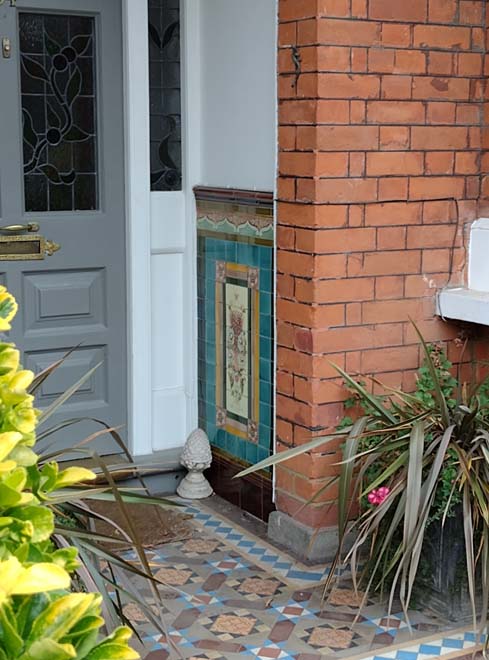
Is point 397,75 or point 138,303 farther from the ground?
point 397,75

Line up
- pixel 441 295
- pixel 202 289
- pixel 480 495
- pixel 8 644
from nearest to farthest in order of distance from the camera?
pixel 8 644 < pixel 480 495 < pixel 441 295 < pixel 202 289

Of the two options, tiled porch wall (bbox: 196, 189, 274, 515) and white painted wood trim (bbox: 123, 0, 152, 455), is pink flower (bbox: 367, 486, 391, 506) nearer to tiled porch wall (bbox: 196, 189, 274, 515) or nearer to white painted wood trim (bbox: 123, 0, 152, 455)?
tiled porch wall (bbox: 196, 189, 274, 515)

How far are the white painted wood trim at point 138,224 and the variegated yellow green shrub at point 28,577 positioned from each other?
274cm

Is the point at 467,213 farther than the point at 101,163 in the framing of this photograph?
No

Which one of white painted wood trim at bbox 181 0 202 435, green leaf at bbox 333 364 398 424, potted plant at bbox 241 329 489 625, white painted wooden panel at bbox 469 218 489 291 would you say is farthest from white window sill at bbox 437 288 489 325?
white painted wood trim at bbox 181 0 202 435

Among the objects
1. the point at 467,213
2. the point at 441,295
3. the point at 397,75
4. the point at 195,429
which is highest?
the point at 397,75

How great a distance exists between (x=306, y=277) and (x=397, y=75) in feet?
2.50

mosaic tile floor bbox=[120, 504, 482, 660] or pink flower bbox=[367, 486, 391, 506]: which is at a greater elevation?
pink flower bbox=[367, 486, 391, 506]

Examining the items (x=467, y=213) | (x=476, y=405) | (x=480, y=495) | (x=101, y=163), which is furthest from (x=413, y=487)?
(x=101, y=163)

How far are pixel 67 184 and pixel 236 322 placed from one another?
2.78ft

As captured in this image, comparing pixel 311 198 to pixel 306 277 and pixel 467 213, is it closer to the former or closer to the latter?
pixel 306 277

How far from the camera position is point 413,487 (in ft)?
9.62

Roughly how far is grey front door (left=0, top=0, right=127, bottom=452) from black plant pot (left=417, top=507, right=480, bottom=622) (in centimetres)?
155

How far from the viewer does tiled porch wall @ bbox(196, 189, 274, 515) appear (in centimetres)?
386
